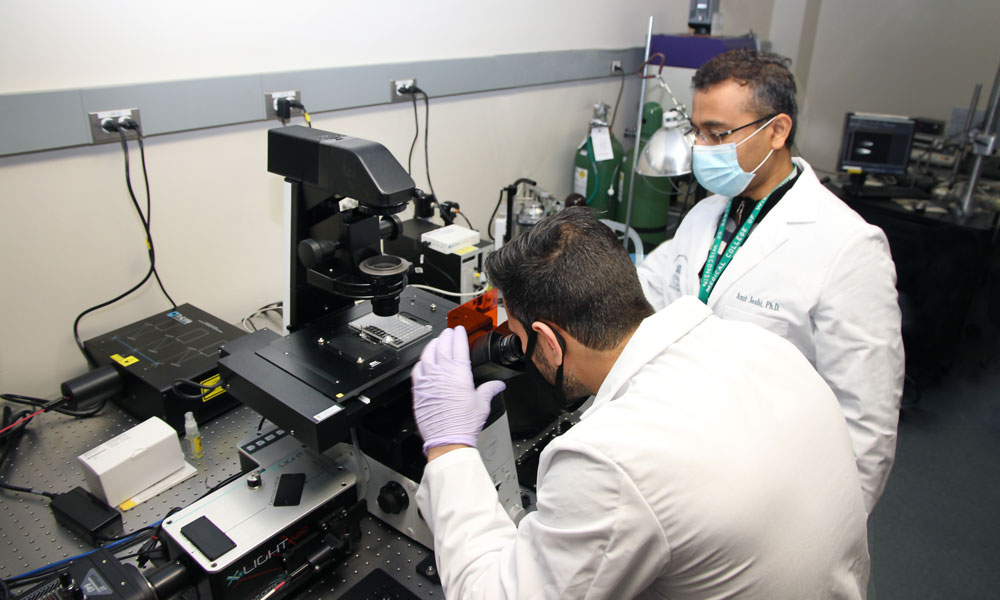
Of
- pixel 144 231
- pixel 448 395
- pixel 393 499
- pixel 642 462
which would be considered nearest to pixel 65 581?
pixel 393 499

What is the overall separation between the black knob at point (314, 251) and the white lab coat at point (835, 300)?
0.85m

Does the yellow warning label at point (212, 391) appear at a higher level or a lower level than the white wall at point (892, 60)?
lower

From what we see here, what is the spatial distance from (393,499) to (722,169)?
1010 millimetres

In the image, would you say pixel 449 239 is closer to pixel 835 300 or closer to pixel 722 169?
pixel 722 169

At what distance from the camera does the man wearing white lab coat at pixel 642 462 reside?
0.68 meters

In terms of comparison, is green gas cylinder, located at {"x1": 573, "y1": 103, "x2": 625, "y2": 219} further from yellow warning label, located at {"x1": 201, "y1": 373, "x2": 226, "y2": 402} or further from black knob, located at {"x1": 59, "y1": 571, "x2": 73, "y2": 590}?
black knob, located at {"x1": 59, "y1": 571, "x2": 73, "y2": 590}

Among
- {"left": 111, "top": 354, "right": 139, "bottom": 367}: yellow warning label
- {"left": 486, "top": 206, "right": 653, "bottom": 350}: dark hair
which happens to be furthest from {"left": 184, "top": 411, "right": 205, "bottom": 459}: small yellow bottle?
{"left": 486, "top": 206, "right": 653, "bottom": 350}: dark hair

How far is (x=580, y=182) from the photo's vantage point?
2.74 m

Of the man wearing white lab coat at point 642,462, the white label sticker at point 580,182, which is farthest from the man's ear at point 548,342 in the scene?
the white label sticker at point 580,182

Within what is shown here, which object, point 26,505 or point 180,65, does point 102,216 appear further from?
point 26,505

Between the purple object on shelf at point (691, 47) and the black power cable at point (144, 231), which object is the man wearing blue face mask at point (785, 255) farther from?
the purple object on shelf at point (691, 47)

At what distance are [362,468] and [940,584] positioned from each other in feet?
6.18

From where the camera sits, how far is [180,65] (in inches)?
57.3

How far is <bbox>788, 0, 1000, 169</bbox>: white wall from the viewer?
3.49 m
